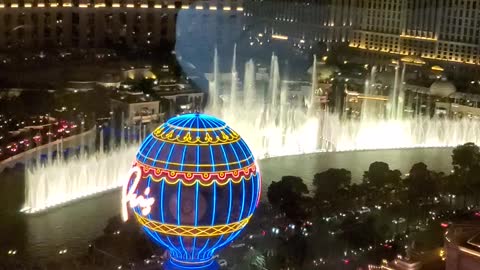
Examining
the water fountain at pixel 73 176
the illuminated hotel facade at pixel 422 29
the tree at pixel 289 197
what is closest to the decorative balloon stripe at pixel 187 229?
the tree at pixel 289 197

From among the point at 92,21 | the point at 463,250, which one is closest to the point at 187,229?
the point at 463,250

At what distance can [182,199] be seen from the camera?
27.5 feet

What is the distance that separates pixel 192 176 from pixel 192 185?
94mm

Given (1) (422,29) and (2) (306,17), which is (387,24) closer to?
(1) (422,29)

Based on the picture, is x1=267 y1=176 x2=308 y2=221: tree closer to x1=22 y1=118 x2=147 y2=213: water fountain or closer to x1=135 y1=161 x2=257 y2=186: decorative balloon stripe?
x1=22 y1=118 x2=147 y2=213: water fountain

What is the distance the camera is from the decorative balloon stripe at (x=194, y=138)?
8562 mm

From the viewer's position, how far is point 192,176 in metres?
8.41

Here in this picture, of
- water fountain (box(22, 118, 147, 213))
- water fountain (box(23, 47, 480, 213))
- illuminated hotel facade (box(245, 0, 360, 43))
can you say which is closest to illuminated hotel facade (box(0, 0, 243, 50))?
illuminated hotel facade (box(245, 0, 360, 43))

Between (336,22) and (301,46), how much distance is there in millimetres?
1669

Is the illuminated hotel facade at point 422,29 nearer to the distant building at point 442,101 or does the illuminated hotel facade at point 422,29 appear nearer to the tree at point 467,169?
the distant building at point 442,101

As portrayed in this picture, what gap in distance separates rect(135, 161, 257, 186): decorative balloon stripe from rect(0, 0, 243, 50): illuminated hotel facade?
19844 mm

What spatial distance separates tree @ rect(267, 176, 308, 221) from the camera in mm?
12555

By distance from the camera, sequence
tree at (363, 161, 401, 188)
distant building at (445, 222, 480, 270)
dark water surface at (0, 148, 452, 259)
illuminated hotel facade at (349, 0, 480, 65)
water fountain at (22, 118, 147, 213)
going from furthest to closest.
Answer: illuminated hotel facade at (349, 0, 480, 65)
tree at (363, 161, 401, 188)
water fountain at (22, 118, 147, 213)
dark water surface at (0, 148, 452, 259)
distant building at (445, 222, 480, 270)

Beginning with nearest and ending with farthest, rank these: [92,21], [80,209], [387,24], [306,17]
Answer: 1. [80,209]
2. [92,21]
3. [387,24]
4. [306,17]
